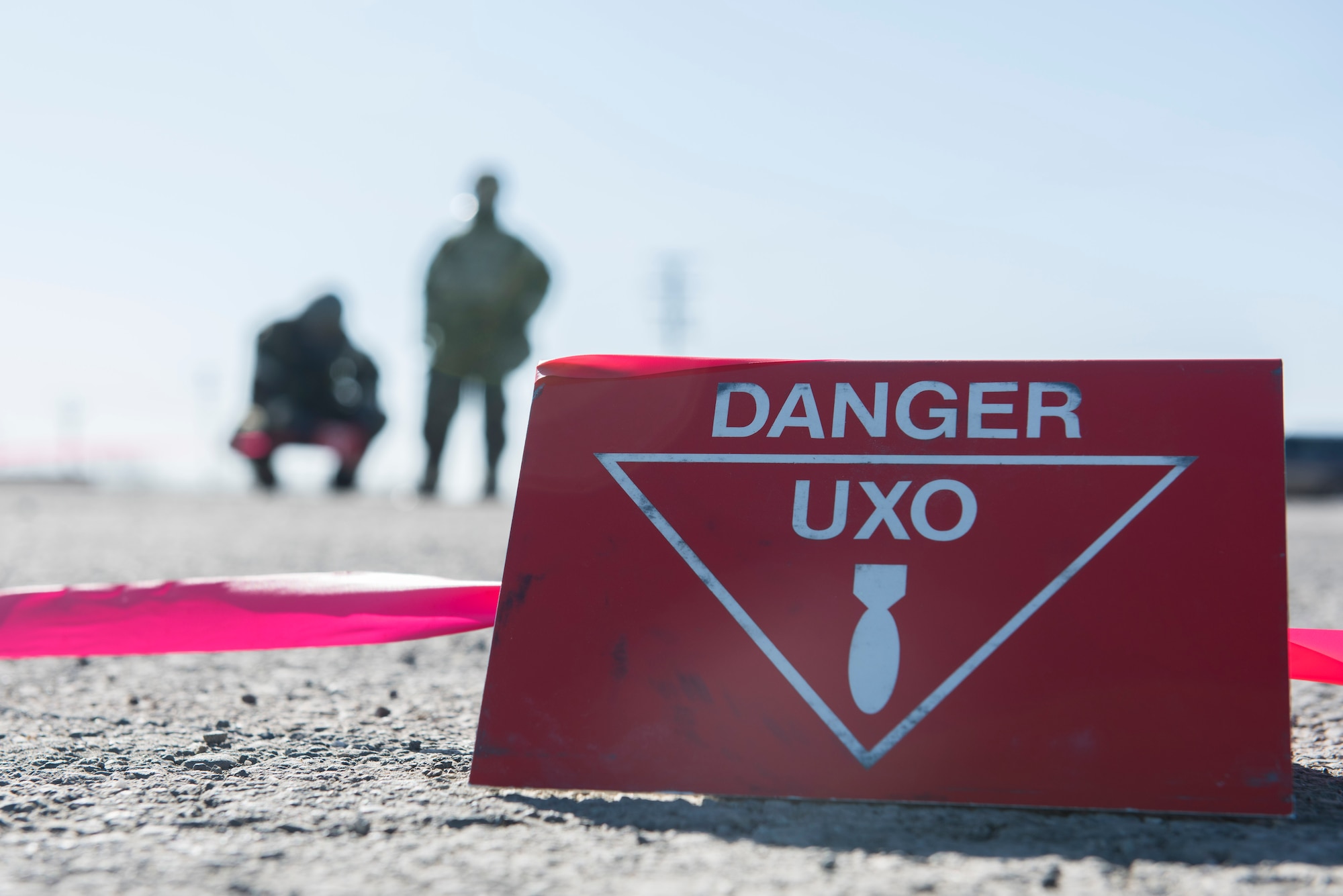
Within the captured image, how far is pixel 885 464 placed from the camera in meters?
1.53

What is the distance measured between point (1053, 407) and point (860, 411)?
27cm

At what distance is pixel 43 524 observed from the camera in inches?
240

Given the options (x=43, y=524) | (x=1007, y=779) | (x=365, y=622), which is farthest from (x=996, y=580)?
(x=43, y=524)

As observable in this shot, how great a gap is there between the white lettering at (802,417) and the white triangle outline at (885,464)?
0.04 m

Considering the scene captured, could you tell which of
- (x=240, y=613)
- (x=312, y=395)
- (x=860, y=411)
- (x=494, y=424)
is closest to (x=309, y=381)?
(x=312, y=395)

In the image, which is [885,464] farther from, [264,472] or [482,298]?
[264,472]

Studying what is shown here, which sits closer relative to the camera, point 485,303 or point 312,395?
point 485,303

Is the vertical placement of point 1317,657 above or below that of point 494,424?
below

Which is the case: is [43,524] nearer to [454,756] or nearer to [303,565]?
[303,565]

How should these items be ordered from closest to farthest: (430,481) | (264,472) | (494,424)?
(494,424), (430,481), (264,472)

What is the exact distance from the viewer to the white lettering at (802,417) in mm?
1575

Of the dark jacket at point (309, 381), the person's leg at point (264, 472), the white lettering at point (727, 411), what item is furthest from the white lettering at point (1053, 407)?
the person's leg at point (264, 472)

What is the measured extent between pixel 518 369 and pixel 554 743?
249 inches

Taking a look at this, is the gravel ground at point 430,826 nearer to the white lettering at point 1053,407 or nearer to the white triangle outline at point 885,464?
the white triangle outline at point 885,464
